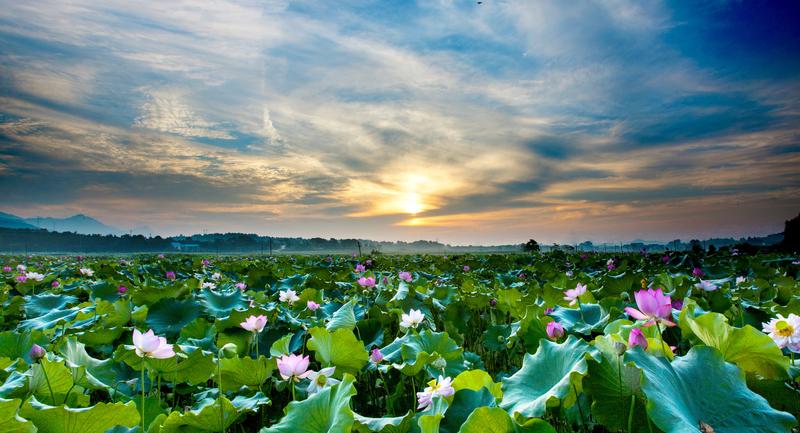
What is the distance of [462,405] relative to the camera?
135 centimetres

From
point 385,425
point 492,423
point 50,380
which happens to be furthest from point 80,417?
point 492,423

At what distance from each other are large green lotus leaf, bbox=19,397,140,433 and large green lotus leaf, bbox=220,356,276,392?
0.57 m

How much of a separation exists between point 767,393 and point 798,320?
38 centimetres

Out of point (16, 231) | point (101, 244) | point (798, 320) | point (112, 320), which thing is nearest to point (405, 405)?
point (798, 320)

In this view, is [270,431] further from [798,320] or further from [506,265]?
[506,265]

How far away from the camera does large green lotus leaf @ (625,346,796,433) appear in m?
1.08

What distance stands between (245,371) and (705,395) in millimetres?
1645

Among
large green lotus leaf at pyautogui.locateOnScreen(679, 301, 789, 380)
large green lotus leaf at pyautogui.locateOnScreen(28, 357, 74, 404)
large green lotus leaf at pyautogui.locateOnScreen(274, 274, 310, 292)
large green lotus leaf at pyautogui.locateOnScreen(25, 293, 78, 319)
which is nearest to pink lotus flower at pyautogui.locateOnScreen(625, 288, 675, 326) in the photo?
large green lotus leaf at pyautogui.locateOnScreen(679, 301, 789, 380)

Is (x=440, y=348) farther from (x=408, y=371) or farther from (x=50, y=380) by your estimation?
(x=50, y=380)

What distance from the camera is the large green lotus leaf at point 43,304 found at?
398 centimetres

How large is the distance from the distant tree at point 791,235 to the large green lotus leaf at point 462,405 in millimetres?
19348

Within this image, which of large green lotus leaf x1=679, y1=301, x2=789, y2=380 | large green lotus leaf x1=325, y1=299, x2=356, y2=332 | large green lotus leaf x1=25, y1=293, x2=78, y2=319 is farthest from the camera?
large green lotus leaf x1=25, y1=293, x2=78, y2=319

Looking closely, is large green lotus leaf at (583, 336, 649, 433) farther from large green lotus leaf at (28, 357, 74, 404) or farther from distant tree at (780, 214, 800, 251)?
distant tree at (780, 214, 800, 251)

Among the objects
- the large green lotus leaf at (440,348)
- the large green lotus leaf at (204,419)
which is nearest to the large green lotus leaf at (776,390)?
the large green lotus leaf at (440,348)
